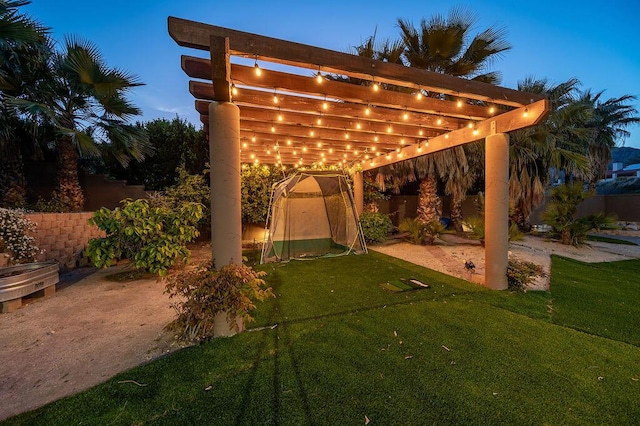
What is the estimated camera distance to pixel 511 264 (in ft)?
13.4

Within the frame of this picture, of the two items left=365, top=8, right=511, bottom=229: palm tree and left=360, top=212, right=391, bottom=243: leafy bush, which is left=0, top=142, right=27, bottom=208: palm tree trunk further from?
left=365, top=8, right=511, bottom=229: palm tree

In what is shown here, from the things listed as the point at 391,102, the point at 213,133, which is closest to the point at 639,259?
the point at 391,102

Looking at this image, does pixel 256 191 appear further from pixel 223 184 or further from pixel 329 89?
pixel 223 184

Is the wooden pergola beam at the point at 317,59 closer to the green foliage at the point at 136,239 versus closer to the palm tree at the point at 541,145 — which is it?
the green foliage at the point at 136,239

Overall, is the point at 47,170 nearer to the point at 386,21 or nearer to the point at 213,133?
the point at 213,133

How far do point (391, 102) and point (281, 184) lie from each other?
10.4 ft

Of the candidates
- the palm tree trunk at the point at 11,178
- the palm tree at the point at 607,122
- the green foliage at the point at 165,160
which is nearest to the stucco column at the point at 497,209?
the green foliage at the point at 165,160

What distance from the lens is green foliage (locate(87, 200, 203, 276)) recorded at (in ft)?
14.1

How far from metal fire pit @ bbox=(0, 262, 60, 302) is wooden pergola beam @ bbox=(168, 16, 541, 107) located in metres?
3.76

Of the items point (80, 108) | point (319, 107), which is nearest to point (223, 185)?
point (319, 107)

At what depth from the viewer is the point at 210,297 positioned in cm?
250

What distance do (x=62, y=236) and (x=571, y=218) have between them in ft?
40.6

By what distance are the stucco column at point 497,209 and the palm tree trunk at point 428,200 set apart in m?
4.63

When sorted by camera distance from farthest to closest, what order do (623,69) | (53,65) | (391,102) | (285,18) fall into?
(623,69)
(285,18)
(53,65)
(391,102)
